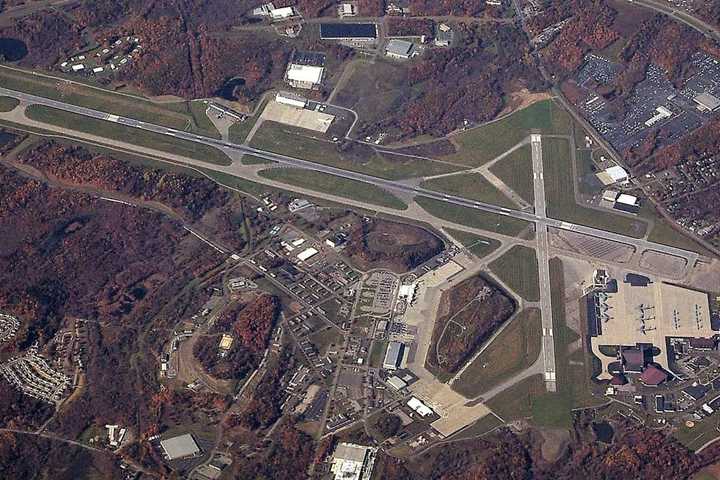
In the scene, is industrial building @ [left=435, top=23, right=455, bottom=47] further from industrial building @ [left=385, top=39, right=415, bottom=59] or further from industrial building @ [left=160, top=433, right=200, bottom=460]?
industrial building @ [left=160, top=433, right=200, bottom=460]

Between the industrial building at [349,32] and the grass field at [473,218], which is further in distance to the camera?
the industrial building at [349,32]

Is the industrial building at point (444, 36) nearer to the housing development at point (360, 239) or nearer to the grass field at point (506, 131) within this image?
A: the housing development at point (360, 239)

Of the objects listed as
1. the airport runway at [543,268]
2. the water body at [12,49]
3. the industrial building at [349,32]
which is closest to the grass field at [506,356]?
the airport runway at [543,268]

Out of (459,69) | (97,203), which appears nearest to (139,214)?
(97,203)

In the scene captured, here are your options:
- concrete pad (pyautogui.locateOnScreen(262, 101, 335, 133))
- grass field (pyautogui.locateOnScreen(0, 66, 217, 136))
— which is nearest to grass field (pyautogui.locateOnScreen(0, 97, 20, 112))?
grass field (pyautogui.locateOnScreen(0, 66, 217, 136))

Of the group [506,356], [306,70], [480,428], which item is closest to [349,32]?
[306,70]

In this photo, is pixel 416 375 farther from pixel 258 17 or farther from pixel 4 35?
pixel 4 35

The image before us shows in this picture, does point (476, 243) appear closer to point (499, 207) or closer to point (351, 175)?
point (499, 207)
